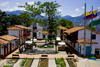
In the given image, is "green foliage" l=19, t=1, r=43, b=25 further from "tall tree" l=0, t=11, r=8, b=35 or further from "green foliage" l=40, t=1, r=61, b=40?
"tall tree" l=0, t=11, r=8, b=35

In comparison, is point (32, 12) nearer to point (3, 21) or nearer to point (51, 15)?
point (51, 15)

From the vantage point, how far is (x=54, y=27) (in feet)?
112

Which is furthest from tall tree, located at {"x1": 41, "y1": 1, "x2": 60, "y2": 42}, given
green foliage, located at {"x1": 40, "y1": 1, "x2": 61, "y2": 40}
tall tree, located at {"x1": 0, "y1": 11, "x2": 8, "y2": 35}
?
tall tree, located at {"x1": 0, "y1": 11, "x2": 8, "y2": 35}

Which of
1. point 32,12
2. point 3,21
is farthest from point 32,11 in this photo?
point 3,21

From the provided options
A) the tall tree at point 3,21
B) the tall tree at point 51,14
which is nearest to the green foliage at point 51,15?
the tall tree at point 51,14

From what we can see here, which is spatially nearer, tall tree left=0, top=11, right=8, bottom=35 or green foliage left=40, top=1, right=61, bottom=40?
green foliage left=40, top=1, right=61, bottom=40

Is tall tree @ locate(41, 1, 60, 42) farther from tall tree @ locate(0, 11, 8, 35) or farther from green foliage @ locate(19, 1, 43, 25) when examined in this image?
tall tree @ locate(0, 11, 8, 35)

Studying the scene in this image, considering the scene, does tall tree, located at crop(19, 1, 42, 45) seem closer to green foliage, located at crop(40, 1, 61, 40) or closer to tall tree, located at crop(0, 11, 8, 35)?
green foliage, located at crop(40, 1, 61, 40)

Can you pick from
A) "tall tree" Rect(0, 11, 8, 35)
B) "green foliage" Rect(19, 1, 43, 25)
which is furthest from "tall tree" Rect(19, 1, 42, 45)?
"tall tree" Rect(0, 11, 8, 35)

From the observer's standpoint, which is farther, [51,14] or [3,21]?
[3,21]

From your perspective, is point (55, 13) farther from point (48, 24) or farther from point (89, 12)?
point (89, 12)

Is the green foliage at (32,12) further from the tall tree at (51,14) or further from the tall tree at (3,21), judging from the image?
the tall tree at (3,21)

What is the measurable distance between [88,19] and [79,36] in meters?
4.74

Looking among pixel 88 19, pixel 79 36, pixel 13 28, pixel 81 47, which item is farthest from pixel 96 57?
pixel 13 28
